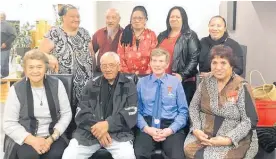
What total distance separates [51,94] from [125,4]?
2.17 meters

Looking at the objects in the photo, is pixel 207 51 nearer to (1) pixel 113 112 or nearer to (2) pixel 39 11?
(1) pixel 113 112

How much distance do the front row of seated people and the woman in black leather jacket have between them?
1.61 ft

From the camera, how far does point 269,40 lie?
12.6ft

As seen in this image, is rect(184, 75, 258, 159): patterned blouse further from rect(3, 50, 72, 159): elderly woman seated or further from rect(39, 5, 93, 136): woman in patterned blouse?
rect(39, 5, 93, 136): woman in patterned blouse

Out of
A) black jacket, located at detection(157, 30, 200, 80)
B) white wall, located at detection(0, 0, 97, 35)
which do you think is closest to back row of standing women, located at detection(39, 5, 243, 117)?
black jacket, located at detection(157, 30, 200, 80)

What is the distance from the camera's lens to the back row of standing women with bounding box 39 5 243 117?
3.12 metres

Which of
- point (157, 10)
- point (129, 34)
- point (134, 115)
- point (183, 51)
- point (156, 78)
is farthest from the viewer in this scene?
point (157, 10)

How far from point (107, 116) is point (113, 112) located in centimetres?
Result: 6

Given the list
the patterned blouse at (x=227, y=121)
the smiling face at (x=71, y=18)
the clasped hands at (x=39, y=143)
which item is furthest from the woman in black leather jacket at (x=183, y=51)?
the clasped hands at (x=39, y=143)

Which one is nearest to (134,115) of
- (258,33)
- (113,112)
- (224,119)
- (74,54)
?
(113,112)

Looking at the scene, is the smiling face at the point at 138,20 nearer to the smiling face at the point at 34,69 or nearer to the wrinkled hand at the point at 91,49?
the wrinkled hand at the point at 91,49

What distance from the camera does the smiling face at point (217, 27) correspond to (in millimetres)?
3078

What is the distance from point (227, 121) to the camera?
2535mm

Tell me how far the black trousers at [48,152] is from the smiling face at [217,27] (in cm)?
161
